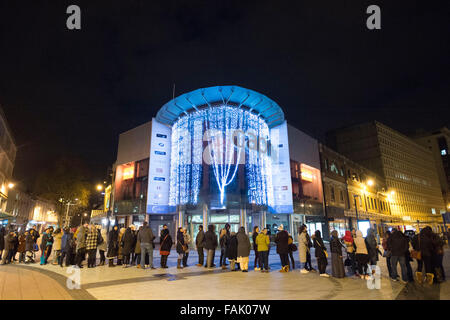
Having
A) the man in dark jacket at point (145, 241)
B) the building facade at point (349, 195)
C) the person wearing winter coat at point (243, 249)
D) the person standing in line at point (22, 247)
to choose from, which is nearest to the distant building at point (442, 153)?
the building facade at point (349, 195)

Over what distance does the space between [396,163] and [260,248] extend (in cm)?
6401

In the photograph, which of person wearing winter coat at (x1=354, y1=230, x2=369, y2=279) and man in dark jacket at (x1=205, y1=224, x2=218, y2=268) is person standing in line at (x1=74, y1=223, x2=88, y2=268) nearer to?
man in dark jacket at (x1=205, y1=224, x2=218, y2=268)

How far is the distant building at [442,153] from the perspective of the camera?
273 feet

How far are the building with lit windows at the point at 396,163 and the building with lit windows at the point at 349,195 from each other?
5118 millimetres

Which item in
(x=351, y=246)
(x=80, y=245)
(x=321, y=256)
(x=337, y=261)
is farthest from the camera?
(x=80, y=245)

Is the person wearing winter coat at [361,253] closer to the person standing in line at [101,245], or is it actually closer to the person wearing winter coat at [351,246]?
the person wearing winter coat at [351,246]

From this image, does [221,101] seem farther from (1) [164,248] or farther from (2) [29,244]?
(2) [29,244]

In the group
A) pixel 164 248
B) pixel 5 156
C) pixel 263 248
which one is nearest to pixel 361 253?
pixel 263 248

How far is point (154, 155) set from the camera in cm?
3422

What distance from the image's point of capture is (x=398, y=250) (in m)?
8.88
